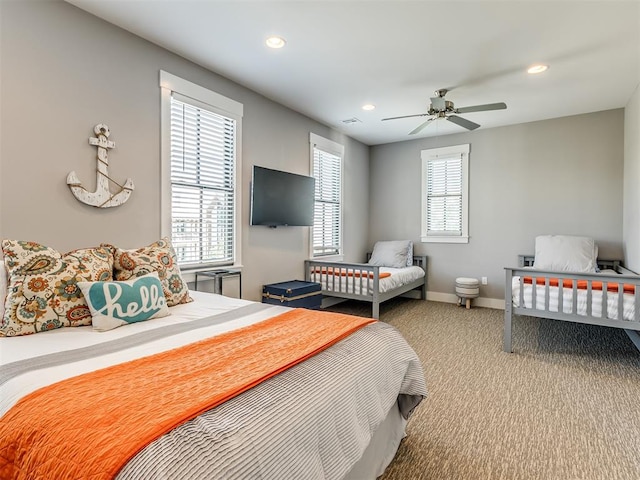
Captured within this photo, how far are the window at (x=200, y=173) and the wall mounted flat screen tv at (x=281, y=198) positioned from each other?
238 millimetres

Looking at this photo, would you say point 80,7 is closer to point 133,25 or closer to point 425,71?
point 133,25

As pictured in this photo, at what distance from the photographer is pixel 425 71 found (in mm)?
3316

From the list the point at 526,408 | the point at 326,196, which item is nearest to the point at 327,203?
the point at 326,196

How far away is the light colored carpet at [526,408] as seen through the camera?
1723 mm

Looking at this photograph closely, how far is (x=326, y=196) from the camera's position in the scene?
5.16m

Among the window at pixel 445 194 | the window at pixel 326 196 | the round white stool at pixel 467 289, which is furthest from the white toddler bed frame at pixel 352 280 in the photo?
the window at pixel 445 194

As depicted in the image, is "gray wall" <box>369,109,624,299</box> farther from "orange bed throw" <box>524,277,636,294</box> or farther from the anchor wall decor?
the anchor wall decor

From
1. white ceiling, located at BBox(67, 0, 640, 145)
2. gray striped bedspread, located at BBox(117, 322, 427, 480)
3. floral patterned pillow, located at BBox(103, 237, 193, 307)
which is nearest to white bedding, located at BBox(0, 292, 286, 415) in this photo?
floral patterned pillow, located at BBox(103, 237, 193, 307)

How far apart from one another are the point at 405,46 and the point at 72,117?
101 inches

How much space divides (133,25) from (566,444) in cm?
390

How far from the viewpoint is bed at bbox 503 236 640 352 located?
9.32 ft

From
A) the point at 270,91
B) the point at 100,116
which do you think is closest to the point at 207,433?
the point at 100,116

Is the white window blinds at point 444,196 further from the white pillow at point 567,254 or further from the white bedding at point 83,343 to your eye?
the white bedding at point 83,343

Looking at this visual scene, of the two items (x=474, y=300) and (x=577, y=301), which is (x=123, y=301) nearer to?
(x=577, y=301)
